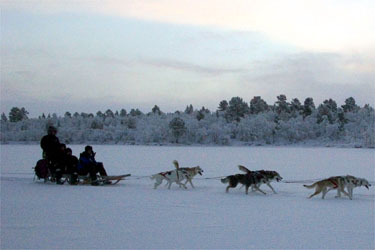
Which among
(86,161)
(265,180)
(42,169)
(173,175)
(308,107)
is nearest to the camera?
(265,180)

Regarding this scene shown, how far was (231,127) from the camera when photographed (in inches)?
2291

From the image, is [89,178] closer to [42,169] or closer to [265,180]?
[42,169]

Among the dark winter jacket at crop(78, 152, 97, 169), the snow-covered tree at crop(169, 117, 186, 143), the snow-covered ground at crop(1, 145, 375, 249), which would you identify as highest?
the snow-covered tree at crop(169, 117, 186, 143)

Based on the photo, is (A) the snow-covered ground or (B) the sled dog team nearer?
(A) the snow-covered ground

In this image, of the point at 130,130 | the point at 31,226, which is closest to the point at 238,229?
the point at 31,226

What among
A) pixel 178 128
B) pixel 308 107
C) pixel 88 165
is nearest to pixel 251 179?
pixel 88 165

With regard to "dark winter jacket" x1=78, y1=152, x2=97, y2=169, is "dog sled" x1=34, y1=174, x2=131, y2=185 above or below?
below

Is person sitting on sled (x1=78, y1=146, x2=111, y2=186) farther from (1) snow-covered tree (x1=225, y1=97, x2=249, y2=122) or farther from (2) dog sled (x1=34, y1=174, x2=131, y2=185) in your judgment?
(1) snow-covered tree (x1=225, y1=97, x2=249, y2=122)

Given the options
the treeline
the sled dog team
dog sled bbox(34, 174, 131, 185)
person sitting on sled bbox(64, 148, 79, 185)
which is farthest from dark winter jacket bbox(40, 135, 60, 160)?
the treeline

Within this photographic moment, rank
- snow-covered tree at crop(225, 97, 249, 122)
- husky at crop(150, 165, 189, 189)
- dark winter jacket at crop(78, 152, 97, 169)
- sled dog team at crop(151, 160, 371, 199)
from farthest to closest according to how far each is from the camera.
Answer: snow-covered tree at crop(225, 97, 249, 122) → dark winter jacket at crop(78, 152, 97, 169) → husky at crop(150, 165, 189, 189) → sled dog team at crop(151, 160, 371, 199)

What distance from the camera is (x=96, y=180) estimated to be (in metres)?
9.56

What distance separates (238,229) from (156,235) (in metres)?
0.97

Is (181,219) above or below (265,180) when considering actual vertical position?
below

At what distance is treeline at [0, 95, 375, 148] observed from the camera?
53.9m
